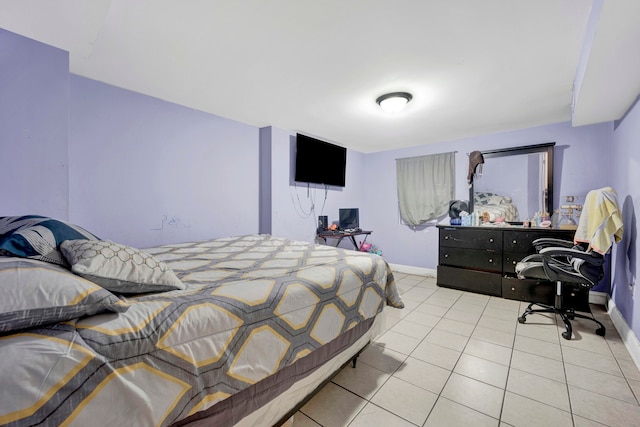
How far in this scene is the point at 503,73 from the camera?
7.62ft

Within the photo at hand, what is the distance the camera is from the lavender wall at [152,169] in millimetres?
2459

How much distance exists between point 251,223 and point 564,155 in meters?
4.36

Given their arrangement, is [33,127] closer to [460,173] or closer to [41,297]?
[41,297]

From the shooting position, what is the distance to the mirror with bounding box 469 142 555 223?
362 cm

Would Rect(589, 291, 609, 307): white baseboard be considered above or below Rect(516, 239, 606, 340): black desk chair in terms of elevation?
below

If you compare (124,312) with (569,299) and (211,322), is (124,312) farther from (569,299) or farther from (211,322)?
(569,299)

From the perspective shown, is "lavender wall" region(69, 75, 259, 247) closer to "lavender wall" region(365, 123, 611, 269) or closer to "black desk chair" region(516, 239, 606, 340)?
"lavender wall" region(365, 123, 611, 269)

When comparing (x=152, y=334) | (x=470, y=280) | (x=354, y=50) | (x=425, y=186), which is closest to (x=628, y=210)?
(x=470, y=280)

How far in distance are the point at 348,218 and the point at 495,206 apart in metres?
2.36

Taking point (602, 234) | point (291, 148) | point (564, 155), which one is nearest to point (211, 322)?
point (602, 234)

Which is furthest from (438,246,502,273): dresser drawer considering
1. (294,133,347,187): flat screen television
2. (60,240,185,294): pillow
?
(60,240,185,294): pillow

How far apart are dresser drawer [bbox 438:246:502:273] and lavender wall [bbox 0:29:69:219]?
14.3 ft

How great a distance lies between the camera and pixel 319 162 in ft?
14.5

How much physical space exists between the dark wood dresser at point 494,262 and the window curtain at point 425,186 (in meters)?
0.67
